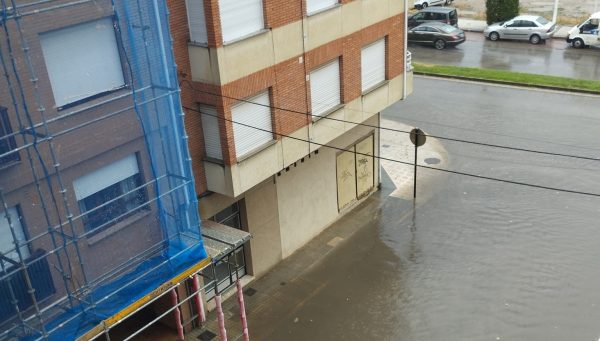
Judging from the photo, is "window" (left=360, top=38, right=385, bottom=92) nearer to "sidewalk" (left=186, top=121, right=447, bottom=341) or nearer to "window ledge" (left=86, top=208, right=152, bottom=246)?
"sidewalk" (left=186, top=121, right=447, bottom=341)

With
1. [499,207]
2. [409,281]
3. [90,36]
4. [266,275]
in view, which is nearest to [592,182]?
[499,207]

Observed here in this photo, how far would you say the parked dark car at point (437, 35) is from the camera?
36688mm

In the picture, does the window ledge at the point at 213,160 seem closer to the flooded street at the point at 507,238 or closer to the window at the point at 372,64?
the window at the point at 372,64

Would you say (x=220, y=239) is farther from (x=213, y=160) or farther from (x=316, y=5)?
(x=316, y=5)

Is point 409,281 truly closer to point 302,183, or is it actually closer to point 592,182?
point 302,183

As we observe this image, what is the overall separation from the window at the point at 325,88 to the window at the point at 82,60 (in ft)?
20.2

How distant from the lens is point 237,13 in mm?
13812

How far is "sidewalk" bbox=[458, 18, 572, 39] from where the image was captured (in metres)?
38.2

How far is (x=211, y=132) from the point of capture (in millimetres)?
14523

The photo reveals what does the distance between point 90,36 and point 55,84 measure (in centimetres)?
108

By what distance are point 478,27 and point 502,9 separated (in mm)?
2319

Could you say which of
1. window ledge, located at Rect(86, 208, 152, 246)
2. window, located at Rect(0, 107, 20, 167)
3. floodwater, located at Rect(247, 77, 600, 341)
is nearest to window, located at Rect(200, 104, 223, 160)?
window ledge, located at Rect(86, 208, 152, 246)

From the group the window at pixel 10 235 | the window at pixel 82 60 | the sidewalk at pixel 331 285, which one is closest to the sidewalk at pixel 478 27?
the sidewalk at pixel 331 285

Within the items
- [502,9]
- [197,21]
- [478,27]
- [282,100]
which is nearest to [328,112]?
[282,100]
